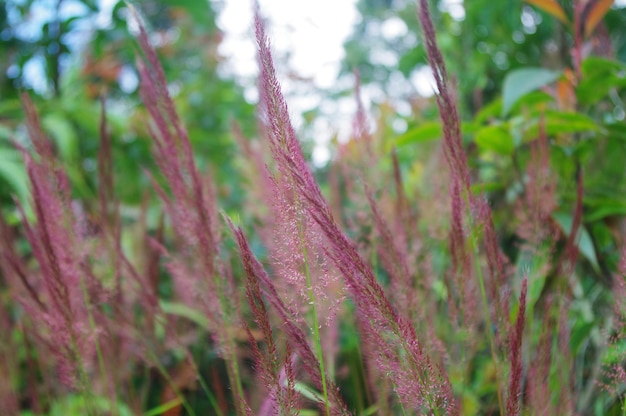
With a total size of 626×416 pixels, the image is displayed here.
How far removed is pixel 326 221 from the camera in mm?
341

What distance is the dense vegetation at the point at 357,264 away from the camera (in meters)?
0.40

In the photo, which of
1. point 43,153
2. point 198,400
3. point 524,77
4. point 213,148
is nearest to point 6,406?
point 43,153

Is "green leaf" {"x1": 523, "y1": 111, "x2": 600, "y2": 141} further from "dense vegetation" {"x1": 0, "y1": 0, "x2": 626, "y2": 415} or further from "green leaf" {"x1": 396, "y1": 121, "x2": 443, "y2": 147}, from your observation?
"green leaf" {"x1": 396, "y1": 121, "x2": 443, "y2": 147}

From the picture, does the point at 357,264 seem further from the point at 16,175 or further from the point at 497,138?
the point at 16,175

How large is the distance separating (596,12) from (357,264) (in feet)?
3.05

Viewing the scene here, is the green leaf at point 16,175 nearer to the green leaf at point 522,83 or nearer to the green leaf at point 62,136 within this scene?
the green leaf at point 62,136

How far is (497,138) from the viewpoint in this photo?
877 millimetres

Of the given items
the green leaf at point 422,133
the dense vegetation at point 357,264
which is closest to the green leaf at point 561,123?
the dense vegetation at point 357,264

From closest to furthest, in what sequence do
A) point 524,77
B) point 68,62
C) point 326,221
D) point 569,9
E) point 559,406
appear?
point 326,221
point 559,406
point 524,77
point 569,9
point 68,62

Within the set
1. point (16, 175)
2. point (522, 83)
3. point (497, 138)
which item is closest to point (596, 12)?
point (522, 83)

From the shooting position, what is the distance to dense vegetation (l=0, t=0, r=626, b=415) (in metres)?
0.40

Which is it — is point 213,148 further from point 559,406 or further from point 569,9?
point 559,406

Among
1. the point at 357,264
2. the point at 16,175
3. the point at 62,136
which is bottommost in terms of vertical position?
the point at 357,264

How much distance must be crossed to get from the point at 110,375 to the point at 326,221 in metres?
0.60
